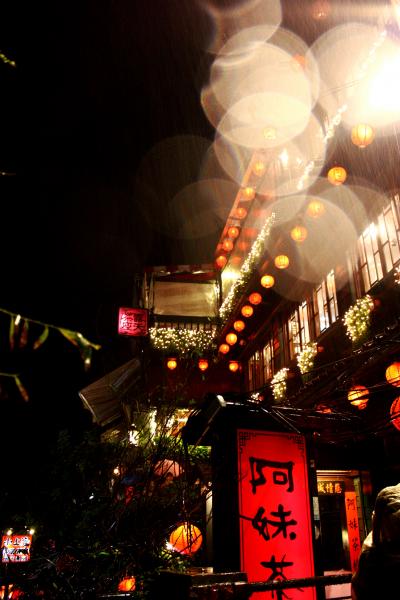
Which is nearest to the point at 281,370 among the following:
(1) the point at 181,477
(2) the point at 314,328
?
(2) the point at 314,328

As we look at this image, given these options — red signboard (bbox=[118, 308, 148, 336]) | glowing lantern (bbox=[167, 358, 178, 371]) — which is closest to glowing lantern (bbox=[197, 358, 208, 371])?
glowing lantern (bbox=[167, 358, 178, 371])

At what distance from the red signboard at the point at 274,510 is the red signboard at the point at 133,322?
16348 mm

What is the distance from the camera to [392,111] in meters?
11.4

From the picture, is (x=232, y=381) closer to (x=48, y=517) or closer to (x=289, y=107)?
(x=289, y=107)

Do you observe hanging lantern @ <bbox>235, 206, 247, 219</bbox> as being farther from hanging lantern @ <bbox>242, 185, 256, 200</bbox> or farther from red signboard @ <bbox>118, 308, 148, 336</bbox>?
red signboard @ <bbox>118, 308, 148, 336</bbox>

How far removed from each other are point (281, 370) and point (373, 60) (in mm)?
11540

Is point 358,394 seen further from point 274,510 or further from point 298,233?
point 298,233

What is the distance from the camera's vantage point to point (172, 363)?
23.7 meters

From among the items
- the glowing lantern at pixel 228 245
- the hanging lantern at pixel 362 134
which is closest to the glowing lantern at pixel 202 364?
the glowing lantern at pixel 228 245

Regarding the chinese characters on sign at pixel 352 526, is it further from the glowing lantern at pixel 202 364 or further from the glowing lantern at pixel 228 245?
the glowing lantern at pixel 228 245

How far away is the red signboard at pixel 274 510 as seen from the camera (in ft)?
22.4

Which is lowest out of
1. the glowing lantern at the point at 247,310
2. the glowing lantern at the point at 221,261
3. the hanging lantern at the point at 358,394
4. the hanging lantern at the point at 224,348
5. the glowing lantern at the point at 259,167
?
the hanging lantern at the point at 358,394

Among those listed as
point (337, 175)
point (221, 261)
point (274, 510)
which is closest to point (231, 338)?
point (221, 261)

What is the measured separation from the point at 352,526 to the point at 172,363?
11.9m
